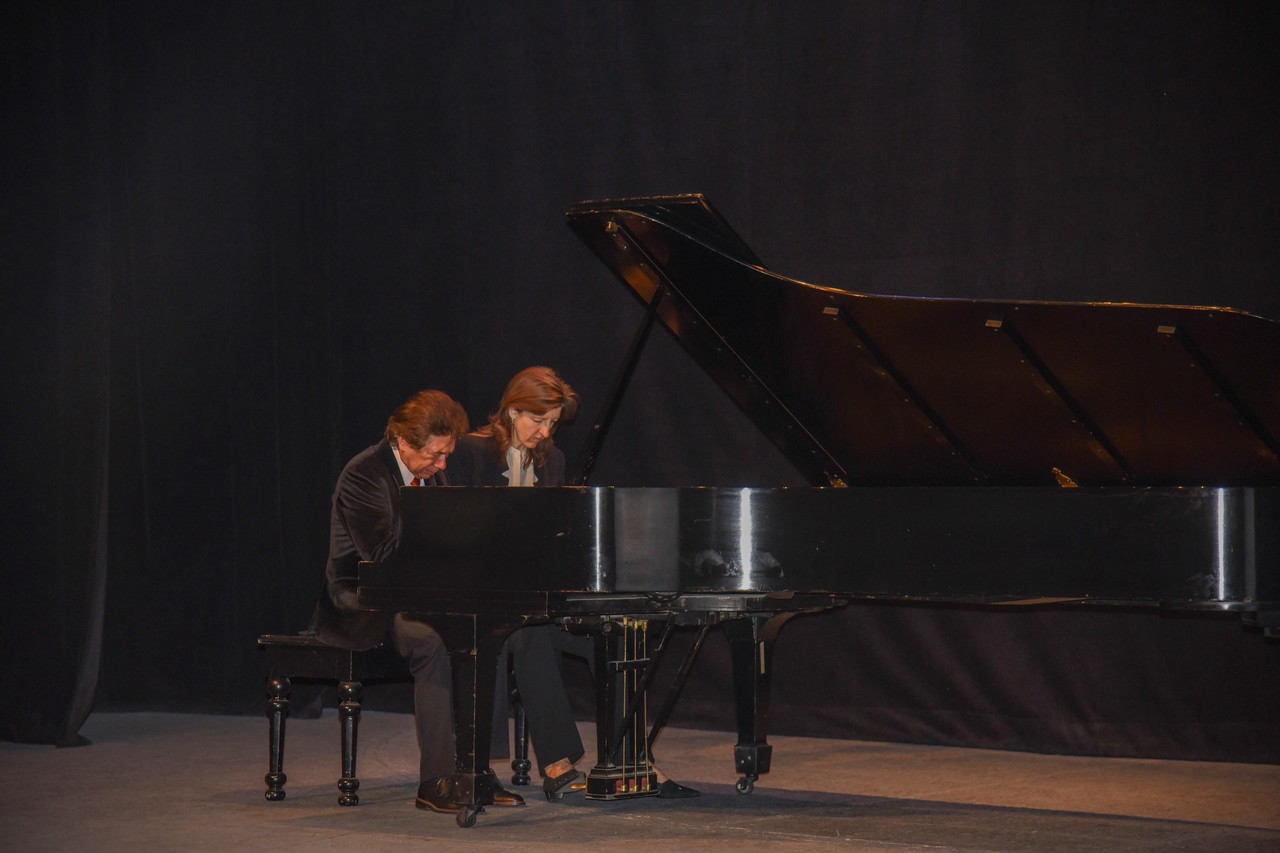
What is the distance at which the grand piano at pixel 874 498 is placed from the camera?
3.43m

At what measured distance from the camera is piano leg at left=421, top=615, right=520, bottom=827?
156 inches

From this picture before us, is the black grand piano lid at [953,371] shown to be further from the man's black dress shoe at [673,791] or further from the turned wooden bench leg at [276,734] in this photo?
the turned wooden bench leg at [276,734]

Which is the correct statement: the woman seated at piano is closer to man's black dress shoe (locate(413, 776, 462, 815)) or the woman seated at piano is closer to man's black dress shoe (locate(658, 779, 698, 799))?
man's black dress shoe (locate(658, 779, 698, 799))

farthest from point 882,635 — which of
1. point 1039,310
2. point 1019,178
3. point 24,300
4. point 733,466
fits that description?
point 24,300

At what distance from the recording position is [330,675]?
4.35 metres

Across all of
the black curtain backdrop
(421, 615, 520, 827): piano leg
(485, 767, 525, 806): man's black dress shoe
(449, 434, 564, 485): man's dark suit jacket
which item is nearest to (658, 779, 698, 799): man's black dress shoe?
(485, 767, 525, 806): man's black dress shoe

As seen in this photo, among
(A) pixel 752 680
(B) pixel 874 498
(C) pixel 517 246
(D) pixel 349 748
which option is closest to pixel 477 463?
(D) pixel 349 748

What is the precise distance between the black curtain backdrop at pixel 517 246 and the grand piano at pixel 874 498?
4.41ft

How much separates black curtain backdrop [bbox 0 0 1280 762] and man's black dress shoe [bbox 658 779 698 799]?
1429 millimetres

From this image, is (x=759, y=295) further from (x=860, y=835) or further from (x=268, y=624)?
(x=268, y=624)

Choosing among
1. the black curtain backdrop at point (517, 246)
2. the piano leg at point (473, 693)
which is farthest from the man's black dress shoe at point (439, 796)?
the black curtain backdrop at point (517, 246)

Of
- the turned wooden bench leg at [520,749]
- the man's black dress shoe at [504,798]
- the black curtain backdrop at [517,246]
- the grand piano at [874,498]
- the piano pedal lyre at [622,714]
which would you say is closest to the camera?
the grand piano at [874,498]

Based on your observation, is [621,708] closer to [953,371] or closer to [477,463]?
[477,463]

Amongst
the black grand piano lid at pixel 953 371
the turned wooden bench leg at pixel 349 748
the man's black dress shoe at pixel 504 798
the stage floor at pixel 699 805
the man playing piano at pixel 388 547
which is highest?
the black grand piano lid at pixel 953 371
